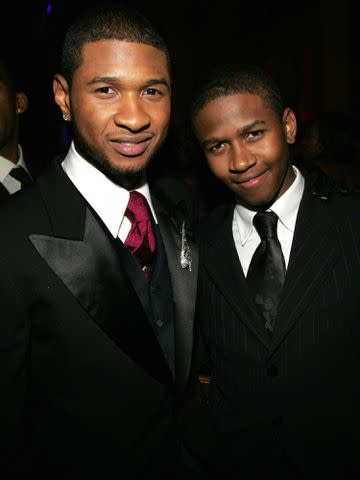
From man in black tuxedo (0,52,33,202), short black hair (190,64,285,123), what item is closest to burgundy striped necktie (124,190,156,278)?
short black hair (190,64,285,123)

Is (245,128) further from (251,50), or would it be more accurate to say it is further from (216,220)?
(251,50)

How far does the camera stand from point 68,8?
4.97m

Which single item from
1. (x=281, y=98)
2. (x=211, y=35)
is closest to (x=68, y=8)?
(x=211, y=35)

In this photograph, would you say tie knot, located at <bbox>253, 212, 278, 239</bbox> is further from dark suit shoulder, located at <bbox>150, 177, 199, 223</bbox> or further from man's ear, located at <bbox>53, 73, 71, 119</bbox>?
man's ear, located at <bbox>53, 73, 71, 119</bbox>

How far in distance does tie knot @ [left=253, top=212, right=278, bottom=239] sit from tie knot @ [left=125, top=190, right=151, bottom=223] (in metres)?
0.45

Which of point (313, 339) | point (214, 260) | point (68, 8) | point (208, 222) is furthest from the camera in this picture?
point (68, 8)

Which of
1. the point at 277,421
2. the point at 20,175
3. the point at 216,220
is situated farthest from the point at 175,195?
the point at 20,175

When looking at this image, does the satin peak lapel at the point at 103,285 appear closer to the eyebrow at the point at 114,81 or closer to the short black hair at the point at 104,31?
the eyebrow at the point at 114,81

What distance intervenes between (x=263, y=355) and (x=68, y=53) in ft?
4.14

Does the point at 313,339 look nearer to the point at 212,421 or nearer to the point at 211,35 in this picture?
the point at 212,421

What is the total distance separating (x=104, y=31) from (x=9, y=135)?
5.75 feet

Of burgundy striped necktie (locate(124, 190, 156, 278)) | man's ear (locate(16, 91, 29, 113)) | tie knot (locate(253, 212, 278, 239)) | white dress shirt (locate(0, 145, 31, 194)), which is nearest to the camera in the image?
burgundy striped necktie (locate(124, 190, 156, 278))

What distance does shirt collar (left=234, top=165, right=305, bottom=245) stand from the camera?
1.72 meters

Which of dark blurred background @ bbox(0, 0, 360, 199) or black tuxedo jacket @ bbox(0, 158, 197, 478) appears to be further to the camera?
dark blurred background @ bbox(0, 0, 360, 199)
